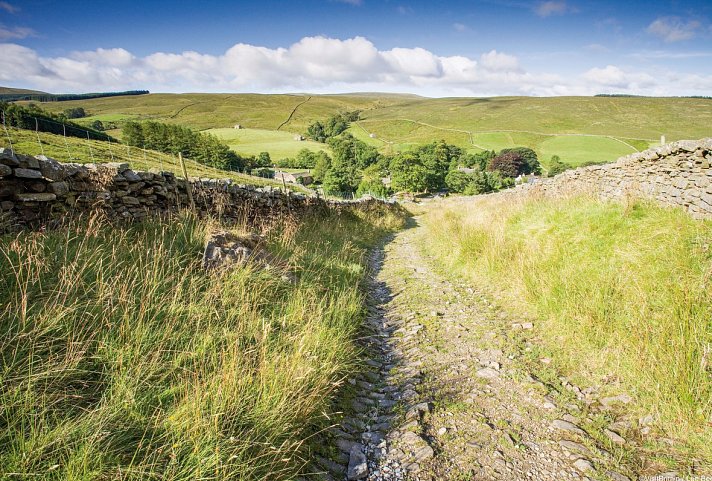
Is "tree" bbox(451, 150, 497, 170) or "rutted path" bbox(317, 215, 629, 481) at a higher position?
"tree" bbox(451, 150, 497, 170)

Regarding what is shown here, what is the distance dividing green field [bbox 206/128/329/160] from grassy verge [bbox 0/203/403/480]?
120 m

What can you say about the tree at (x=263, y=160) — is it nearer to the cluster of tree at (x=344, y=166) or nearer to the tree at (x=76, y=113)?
the cluster of tree at (x=344, y=166)

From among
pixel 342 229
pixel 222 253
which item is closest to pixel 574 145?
pixel 342 229

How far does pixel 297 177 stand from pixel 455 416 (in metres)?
A: 99.8

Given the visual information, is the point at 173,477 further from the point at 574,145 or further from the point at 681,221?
the point at 574,145

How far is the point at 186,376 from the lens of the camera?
9.00ft

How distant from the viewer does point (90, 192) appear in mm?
5621

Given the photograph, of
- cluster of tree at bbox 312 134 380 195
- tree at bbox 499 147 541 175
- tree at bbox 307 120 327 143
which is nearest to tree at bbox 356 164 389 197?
cluster of tree at bbox 312 134 380 195

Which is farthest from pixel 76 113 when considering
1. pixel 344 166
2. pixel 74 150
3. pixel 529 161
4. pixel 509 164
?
pixel 529 161

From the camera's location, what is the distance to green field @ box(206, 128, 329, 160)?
122 m

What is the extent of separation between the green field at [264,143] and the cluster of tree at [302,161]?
404cm

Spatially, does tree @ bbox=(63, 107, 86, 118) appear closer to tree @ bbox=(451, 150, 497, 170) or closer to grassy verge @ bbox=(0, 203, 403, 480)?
tree @ bbox=(451, 150, 497, 170)

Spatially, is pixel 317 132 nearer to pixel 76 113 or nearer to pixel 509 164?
pixel 509 164

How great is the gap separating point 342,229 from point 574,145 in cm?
12374
